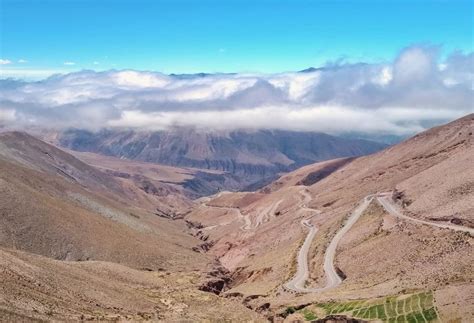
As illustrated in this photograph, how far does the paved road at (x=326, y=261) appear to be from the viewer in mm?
117781

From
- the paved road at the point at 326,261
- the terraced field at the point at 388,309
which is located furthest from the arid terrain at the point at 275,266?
the paved road at the point at 326,261

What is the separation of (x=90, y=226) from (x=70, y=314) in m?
94.4

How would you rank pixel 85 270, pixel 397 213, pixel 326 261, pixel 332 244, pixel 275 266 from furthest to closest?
pixel 397 213 < pixel 275 266 < pixel 332 244 < pixel 326 261 < pixel 85 270

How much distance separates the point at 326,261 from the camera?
13400 cm

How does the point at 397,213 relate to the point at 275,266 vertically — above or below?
above

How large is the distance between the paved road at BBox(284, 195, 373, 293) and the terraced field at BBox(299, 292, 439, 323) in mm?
21483

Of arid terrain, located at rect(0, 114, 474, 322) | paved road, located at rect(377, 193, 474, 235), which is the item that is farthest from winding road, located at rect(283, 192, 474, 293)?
arid terrain, located at rect(0, 114, 474, 322)

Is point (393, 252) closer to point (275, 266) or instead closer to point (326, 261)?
point (326, 261)

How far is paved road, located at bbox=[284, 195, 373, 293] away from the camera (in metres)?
118

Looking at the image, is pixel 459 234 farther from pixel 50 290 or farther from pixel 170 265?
pixel 170 265

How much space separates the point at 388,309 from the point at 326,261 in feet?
174

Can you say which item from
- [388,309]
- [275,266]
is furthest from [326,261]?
[388,309]

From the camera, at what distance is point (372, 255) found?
398 ft

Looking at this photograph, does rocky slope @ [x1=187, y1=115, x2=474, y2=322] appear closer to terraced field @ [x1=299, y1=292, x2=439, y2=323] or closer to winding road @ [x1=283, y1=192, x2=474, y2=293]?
winding road @ [x1=283, y1=192, x2=474, y2=293]
